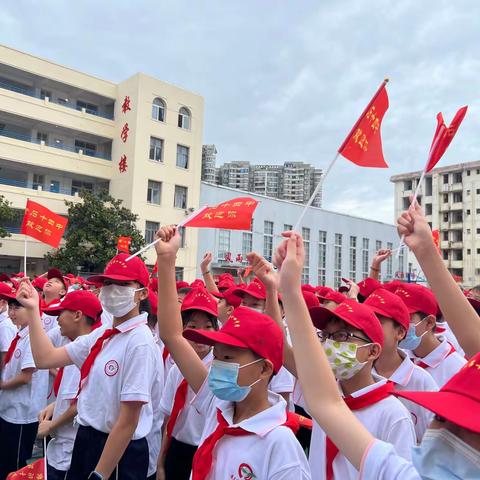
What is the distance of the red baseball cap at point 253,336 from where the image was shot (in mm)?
2096

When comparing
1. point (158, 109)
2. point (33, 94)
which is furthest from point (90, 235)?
point (158, 109)

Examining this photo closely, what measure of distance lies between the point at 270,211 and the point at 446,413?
33140 millimetres

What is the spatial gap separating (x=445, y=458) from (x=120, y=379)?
189 centimetres

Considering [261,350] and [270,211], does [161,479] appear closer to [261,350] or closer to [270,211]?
[261,350]

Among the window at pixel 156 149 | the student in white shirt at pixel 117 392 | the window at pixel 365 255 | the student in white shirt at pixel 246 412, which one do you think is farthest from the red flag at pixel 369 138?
the window at pixel 365 255

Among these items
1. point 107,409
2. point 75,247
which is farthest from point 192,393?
point 75,247

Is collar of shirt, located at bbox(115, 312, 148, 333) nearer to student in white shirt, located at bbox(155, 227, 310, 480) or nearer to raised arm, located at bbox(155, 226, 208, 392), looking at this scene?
raised arm, located at bbox(155, 226, 208, 392)

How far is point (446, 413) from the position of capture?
1107 millimetres

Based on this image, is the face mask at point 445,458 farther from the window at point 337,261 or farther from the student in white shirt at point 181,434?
the window at point 337,261

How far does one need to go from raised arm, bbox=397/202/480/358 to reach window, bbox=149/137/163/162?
86.5ft

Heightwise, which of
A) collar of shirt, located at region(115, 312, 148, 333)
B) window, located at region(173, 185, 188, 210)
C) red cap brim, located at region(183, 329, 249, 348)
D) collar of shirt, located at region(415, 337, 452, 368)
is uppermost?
window, located at region(173, 185, 188, 210)

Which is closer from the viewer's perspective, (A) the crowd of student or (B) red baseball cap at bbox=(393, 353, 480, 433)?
(B) red baseball cap at bbox=(393, 353, 480, 433)

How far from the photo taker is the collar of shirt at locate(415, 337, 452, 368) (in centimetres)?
326

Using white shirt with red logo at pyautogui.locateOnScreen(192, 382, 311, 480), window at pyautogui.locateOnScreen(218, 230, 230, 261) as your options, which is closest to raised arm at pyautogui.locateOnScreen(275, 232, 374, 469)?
white shirt with red logo at pyautogui.locateOnScreen(192, 382, 311, 480)
